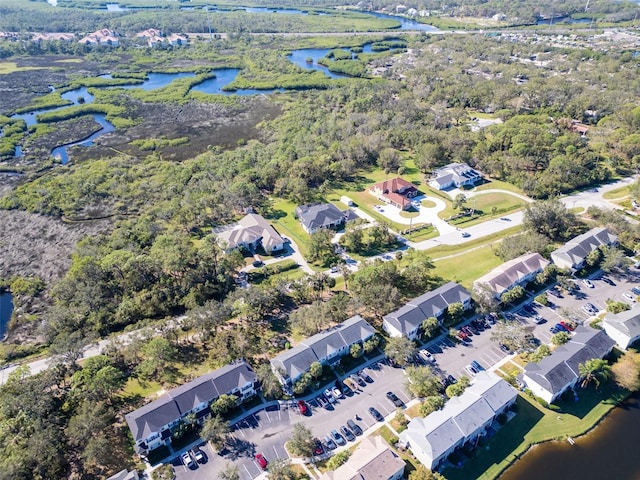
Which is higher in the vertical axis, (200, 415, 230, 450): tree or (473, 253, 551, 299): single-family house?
(473, 253, 551, 299): single-family house

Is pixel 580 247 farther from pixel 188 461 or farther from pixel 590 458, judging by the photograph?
pixel 188 461

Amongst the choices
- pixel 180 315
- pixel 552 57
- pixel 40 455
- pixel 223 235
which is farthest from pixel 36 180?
pixel 552 57

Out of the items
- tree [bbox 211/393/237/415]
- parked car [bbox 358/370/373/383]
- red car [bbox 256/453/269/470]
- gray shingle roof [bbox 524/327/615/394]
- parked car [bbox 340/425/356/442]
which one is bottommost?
red car [bbox 256/453/269/470]

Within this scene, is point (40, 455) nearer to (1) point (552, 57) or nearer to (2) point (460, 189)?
(2) point (460, 189)

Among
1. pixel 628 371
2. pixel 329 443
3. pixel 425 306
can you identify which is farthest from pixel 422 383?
pixel 628 371

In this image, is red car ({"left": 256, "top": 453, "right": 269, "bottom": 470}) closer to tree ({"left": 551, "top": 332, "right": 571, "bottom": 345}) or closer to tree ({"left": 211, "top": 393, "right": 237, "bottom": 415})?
tree ({"left": 211, "top": 393, "right": 237, "bottom": 415})

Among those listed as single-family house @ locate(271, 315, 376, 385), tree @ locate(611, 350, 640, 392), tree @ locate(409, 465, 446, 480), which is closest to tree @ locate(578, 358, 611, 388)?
tree @ locate(611, 350, 640, 392)

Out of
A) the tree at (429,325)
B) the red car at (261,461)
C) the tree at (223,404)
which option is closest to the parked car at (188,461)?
the tree at (223,404)
